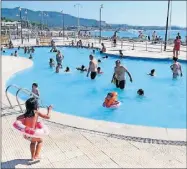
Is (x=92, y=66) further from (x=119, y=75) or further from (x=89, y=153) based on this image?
(x=89, y=153)

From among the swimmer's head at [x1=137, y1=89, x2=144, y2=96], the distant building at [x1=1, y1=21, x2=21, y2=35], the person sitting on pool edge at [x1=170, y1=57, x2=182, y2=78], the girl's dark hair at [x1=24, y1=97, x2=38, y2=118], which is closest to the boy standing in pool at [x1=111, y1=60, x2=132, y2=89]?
the swimmer's head at [x1=137, y1=89, x2=144, y2=96]

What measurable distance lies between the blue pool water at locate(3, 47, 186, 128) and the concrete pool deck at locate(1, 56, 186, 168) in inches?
124

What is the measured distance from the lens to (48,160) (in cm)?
528

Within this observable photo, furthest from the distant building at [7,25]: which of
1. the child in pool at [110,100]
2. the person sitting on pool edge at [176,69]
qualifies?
the child in pool at [110,100]

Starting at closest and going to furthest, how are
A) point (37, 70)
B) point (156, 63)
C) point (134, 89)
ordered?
point (134, 89), point (37, 70), point (156, 63)

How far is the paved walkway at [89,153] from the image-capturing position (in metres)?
5.14

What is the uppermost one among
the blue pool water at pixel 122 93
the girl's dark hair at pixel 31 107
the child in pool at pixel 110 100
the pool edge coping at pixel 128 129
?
the girl's dark hair at pixel 31 107

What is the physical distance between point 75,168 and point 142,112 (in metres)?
6.12

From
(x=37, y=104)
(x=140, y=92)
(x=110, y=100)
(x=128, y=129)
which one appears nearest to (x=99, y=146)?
(x=128, y=129)

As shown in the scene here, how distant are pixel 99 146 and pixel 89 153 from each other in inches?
13.5

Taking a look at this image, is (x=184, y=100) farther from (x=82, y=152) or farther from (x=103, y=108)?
(x=82, y=152)

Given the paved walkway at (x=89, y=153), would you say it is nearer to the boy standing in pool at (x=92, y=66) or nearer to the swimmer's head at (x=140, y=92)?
the swimmer's head at (x=140, y=92)

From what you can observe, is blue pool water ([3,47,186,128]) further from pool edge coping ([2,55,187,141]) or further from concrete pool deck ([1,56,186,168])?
concrete pool deck ([1,56,186,168])

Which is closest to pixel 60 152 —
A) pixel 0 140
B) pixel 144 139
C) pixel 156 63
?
pixel 0 140
